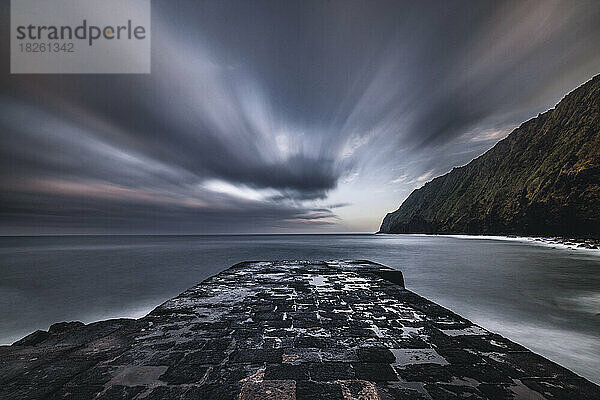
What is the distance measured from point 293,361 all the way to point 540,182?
258ft

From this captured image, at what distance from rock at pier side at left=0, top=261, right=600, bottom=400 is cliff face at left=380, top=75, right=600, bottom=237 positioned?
61.4m

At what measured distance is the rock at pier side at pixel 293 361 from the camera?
7.97ft

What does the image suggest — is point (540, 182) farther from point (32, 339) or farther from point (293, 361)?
point (32, 339)

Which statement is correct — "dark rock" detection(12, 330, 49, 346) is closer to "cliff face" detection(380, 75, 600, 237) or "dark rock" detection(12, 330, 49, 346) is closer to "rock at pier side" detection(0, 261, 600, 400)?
"rock at pier side" detection(0, 261, 600, 400)

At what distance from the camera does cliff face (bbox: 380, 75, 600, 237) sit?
47844 mm

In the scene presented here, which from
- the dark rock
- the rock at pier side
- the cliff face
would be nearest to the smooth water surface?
the rock at pier side

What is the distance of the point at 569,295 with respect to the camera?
11.7m

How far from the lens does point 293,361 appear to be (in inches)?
117

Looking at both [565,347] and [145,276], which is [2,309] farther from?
[565,347]

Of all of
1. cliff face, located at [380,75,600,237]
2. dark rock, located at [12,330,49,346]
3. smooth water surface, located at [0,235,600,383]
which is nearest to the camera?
dark rock, located at [12,330,49,346]

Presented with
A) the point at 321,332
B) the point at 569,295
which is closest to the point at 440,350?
the point at 321,332

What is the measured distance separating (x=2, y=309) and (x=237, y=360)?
16.5 metres

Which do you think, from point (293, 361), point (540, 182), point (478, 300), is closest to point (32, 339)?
point (293, 361)

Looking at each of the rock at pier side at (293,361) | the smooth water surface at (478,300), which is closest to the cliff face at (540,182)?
the smooth water surface at (478,300)
